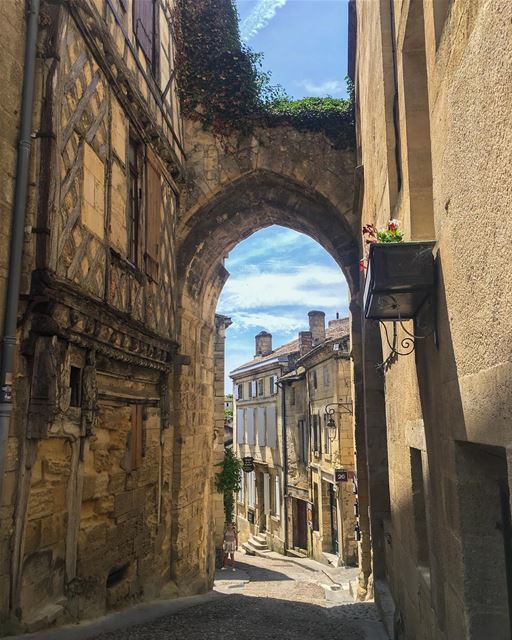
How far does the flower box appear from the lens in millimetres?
2562

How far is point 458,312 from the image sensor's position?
223 centimetres

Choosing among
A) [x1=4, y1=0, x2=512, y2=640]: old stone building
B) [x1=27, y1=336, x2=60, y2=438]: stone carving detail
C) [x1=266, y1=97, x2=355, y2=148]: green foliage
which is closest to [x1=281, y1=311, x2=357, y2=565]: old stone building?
[x1=4, y1=0, x2=512, y2=640]: old stone building

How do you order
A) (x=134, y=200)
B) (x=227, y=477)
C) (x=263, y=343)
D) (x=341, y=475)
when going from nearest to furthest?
(x=134, y=200) < (x=227, y=477) < (x=341, y=475) < (x=263, y=343)

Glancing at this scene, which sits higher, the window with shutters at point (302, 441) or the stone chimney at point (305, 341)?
the stone chimney at point (305, 341)

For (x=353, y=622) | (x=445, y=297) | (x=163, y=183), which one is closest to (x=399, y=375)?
(x=445, y=297)

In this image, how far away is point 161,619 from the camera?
5766 mm

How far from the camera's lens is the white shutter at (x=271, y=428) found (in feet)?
77.4

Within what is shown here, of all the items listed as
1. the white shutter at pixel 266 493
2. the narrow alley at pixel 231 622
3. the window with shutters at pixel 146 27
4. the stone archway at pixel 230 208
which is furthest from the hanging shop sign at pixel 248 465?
the window with shutters at pixel 146 27

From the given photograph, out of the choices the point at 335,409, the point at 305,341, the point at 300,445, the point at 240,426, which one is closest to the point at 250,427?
the point at 240,426

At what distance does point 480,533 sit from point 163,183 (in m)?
6.64

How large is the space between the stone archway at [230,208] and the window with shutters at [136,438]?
1.58m

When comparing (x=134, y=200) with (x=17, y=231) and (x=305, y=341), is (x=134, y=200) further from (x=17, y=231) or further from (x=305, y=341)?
(x=305, y=341)

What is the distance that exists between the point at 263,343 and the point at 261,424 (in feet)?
14.1

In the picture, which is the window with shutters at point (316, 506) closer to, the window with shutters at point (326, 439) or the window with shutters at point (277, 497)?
the window with shutters at point (326, 439)
